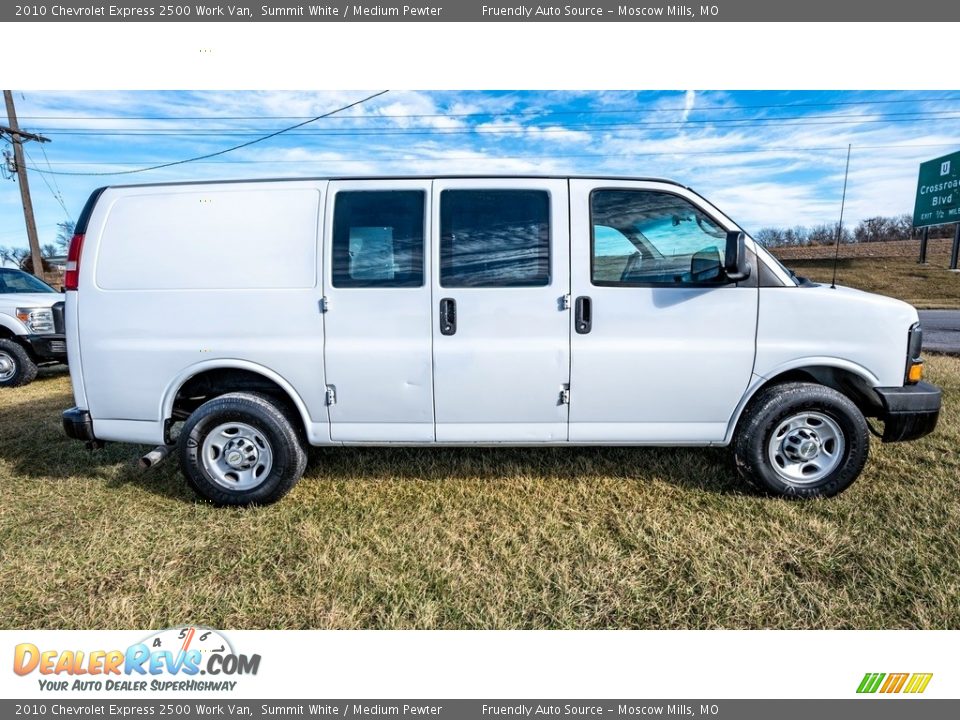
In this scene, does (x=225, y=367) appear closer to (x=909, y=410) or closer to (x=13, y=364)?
(x=909, y=410)

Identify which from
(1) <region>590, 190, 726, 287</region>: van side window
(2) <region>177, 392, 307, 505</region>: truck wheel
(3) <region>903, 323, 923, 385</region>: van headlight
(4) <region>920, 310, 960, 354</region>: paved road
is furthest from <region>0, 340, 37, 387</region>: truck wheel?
(4) <region>920, 310, 960, 354</region>: paved road

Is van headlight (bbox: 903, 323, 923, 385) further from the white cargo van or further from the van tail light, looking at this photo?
the van tail light

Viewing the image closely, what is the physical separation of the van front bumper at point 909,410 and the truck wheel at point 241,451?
3864 millimetres

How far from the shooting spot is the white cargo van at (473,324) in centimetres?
294

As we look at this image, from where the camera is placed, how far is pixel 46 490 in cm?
332

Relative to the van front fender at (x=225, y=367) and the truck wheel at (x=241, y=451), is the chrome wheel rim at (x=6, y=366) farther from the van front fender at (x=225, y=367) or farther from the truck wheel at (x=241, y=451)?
the truck wheel at (x=241, y=451)

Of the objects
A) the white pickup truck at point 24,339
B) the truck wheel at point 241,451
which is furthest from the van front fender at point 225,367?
the white pickup truck at point 24,339

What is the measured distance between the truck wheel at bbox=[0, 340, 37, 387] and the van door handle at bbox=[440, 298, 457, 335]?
6951 millimetres

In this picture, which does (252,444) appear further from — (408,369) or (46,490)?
(46,490)

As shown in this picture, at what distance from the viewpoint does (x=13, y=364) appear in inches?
251

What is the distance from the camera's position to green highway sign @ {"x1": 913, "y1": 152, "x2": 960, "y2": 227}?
20.5 meters

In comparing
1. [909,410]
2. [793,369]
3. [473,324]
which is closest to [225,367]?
[473,324]

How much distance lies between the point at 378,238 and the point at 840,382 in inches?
133

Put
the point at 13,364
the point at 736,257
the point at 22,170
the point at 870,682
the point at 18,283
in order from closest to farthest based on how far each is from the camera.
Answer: the point at 870,682 < the point at 736,257 < the point at 13,364 < the point at 18,283 < the point at 22,170
